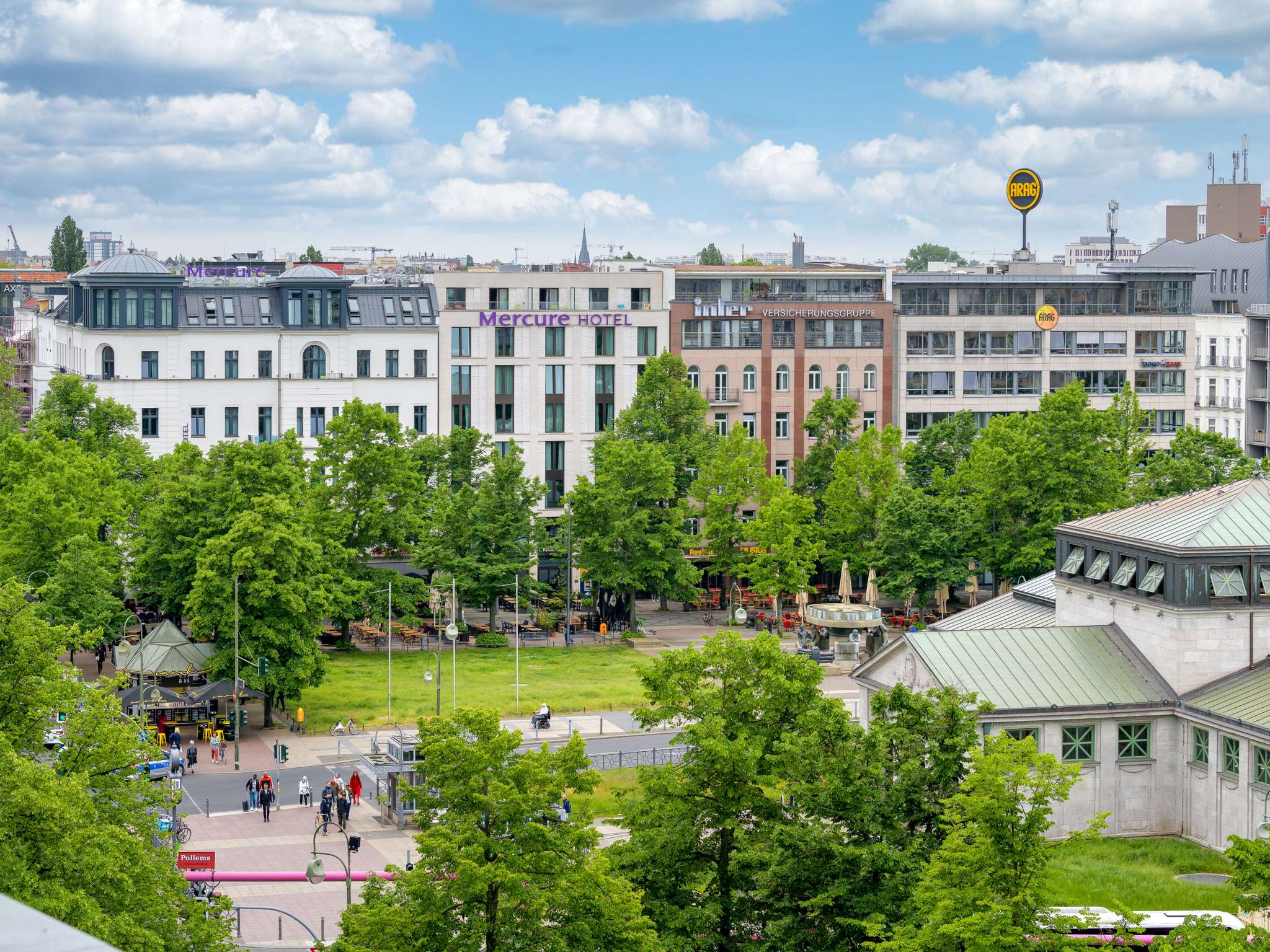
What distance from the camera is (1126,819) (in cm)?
6325

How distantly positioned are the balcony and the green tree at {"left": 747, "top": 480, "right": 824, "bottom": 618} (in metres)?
20.6

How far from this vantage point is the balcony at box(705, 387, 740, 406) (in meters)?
132

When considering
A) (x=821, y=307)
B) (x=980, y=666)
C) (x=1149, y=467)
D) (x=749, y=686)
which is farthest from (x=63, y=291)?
(x=749, y=686)

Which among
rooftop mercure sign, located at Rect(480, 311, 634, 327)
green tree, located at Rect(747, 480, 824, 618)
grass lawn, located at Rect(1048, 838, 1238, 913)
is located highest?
rooftop mercure sign, located at Rect(480, 311, 634, 327)

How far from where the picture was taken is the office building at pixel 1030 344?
135625 millimetres

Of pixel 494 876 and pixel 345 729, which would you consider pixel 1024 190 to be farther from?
pixel 494 876

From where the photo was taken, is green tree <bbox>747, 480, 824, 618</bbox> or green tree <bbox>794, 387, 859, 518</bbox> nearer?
green tree <bbox>747, 480, 824, 618</bbox>

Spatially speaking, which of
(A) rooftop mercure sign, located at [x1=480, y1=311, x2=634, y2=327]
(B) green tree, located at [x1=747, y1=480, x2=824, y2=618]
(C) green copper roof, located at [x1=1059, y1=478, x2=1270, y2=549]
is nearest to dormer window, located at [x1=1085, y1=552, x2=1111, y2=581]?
(C) green copper roof, located at [x1=1059, y1=478, x2=1270, y2=549]

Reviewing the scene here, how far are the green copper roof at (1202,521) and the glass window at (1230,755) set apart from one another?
7200 millimetres

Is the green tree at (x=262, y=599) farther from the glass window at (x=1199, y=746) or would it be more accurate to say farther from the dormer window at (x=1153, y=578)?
the glass window at (x=1199, y=746)

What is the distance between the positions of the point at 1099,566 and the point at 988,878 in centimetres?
3398

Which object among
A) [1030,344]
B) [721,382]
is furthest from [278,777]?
[1030,344]

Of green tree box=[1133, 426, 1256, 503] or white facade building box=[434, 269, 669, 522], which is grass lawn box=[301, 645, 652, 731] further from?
green tree box=[1133, 426, 1256, 503]

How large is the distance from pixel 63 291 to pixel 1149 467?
328 ft
